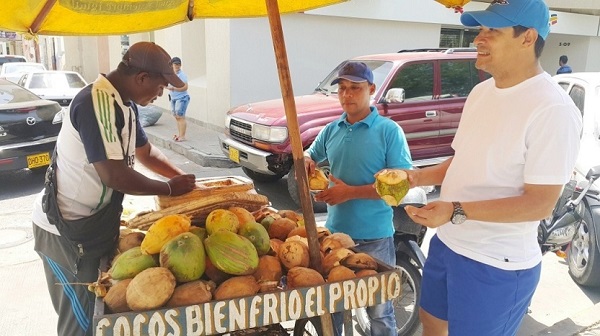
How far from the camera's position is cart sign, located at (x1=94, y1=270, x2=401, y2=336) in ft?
4.96

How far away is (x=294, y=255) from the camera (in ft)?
6.05

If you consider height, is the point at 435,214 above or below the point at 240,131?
above

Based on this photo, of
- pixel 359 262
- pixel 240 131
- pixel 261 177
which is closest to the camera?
pixel 359 262

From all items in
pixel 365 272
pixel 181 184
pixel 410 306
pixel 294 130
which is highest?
pixel 294 130

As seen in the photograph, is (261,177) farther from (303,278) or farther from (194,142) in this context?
(303,278)

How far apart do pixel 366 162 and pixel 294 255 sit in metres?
0.92

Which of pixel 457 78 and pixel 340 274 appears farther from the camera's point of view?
pixel 457 78

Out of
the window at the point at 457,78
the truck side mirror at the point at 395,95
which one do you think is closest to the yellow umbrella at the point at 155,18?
the truck side mirror at the point at 395,95

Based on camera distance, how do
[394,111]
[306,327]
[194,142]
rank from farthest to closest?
[194,142] → [394,111] → [306,327]

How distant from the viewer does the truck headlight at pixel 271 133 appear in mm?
6227

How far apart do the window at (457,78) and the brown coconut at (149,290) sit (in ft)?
21.3

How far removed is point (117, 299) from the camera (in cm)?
158

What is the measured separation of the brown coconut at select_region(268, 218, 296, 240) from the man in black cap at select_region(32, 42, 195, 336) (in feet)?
1.51

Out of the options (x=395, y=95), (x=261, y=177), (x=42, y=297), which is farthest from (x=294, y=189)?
(x=42, y=297)
